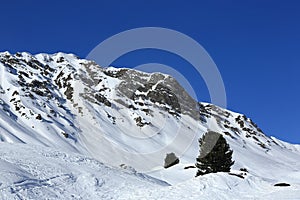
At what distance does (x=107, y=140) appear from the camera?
119375mm

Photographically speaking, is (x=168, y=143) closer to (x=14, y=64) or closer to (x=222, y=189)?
(x=14, y=64)

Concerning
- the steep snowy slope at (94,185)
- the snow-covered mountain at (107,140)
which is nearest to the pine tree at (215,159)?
the snow-covered mountain at (107,140)

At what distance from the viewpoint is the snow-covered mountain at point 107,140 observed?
24.6 metres

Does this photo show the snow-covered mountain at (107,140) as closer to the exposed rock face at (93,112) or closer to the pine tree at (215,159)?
the exposed rock face at (93,112)

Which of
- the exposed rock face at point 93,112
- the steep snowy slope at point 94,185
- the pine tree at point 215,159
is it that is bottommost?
the steep snowy slope at point 94,185

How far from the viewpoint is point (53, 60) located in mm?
199875

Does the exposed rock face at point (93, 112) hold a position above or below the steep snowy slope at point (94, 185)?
above

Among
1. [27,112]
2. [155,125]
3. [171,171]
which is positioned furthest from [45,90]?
[171,171]

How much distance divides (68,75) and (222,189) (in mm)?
154674

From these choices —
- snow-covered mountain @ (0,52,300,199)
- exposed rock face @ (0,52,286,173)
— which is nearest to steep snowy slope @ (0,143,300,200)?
snow-covered mountain @ (0,52,300,199)

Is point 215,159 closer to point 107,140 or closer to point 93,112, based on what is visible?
point 107,140

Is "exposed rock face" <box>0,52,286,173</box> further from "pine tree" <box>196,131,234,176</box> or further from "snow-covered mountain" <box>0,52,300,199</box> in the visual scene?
"pine tree" <box>196,131,234,176</box>

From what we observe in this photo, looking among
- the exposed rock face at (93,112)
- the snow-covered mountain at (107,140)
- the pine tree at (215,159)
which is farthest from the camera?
the exposed rock face at (93,112)

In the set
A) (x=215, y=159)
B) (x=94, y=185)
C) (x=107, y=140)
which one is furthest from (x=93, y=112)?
(x=94, y=185)
